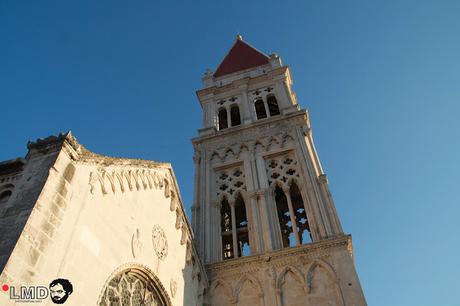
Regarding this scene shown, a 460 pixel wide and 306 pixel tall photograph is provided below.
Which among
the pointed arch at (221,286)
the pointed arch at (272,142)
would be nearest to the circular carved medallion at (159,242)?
the pointed arch at (221,286)

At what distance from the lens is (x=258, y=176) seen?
17344mm

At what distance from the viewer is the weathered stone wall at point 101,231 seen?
555 centimetres

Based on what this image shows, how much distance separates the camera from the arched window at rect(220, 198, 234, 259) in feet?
54.6

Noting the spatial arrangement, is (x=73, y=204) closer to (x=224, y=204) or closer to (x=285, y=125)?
(x=224, y=204)

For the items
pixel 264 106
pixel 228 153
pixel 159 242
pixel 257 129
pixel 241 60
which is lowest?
pixel 159 242

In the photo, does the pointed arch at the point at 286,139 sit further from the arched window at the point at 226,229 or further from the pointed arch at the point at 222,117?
the pointed arch at the point at 222,117

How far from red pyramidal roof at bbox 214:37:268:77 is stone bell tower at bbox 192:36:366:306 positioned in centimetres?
170

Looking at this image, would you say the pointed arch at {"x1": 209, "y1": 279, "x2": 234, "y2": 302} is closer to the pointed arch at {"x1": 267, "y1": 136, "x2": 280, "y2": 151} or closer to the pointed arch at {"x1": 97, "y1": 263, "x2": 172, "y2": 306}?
the pointed arch at {"x1": 97, "y1": 263, "x2": 172, "y2": 306}

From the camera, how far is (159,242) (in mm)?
10047

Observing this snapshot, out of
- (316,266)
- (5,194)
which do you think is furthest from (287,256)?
(5,194)

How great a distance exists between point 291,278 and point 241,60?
18906mm

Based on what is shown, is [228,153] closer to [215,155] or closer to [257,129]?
[215,155]

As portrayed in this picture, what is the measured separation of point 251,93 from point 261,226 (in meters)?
10.6

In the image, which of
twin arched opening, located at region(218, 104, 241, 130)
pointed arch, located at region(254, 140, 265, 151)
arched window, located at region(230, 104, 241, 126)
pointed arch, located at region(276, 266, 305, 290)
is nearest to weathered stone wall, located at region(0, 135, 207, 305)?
pointed arch, located at region(276, 266, 305, 290)
